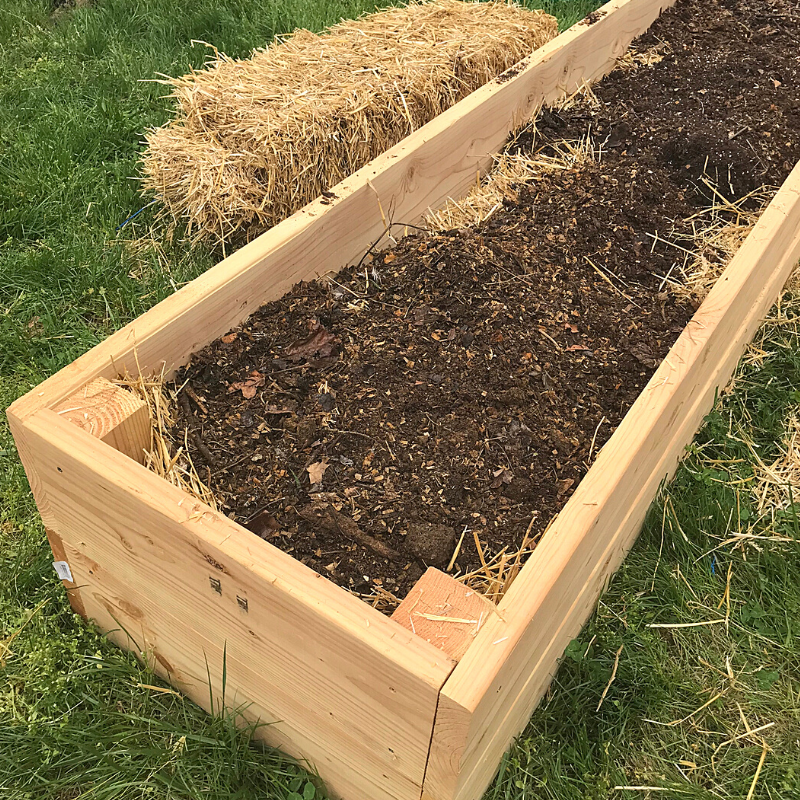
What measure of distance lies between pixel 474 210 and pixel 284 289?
1114 mm

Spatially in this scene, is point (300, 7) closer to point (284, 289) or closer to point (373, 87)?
point (373, 87)

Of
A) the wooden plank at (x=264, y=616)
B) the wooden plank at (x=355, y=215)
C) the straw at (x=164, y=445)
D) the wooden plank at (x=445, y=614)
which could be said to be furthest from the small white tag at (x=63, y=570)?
the wooden plank at (x=445, y=614)

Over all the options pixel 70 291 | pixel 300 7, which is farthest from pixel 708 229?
pixel 300 7

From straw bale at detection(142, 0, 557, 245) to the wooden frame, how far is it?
828 millimetres

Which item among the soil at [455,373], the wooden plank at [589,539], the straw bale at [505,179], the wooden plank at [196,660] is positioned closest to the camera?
the wooden plank at [589,539]

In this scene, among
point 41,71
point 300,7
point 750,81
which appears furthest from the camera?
point 300,7

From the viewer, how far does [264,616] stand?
1.59 metres

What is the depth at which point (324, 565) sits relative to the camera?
1924mm

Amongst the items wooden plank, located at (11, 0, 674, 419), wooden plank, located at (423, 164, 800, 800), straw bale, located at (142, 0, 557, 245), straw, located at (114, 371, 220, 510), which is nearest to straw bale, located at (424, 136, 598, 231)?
wooden plank, located at (11, 0, 674, 419)

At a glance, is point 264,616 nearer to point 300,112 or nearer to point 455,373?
point 455,373

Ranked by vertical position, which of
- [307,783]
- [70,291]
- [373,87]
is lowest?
[307,783]

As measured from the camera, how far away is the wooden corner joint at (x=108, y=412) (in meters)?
1.82

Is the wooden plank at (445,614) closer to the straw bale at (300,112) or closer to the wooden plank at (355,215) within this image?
the wooden plank at (355,215)

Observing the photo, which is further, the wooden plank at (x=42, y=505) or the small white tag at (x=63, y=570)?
the small white tag at (x=63, y=570)
